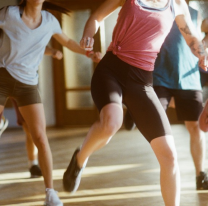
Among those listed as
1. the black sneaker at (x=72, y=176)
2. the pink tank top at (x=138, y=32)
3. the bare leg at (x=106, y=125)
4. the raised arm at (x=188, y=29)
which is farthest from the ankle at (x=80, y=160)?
the raised arm at (x=188, y=29)

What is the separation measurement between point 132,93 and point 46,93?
5624 millimetres

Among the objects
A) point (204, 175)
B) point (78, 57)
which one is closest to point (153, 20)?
point (204, 175)

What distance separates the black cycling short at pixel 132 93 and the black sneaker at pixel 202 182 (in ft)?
3.79

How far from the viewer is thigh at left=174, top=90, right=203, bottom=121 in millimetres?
3035

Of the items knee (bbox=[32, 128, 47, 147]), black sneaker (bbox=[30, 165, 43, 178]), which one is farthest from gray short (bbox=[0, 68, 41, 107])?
black sneaker (bbox=[30, 165, 43, 178])

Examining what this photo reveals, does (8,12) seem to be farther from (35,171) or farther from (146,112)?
(35,171)

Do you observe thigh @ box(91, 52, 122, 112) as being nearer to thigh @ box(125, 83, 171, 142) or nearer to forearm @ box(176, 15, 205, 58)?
thigh @ box(125, 83, 171, 142)

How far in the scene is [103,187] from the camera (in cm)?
321

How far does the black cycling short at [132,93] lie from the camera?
6.73 feet

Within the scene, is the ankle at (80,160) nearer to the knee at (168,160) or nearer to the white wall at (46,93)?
the knee at (168,160)

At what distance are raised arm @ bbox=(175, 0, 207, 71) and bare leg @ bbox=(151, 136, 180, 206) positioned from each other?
51cm

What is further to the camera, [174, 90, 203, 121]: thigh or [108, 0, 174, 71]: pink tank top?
[174, 90, 203, 121]: thigh

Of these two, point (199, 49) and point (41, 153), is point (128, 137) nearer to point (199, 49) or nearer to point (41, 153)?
point (41, 153)

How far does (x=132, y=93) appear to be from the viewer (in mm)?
2086
